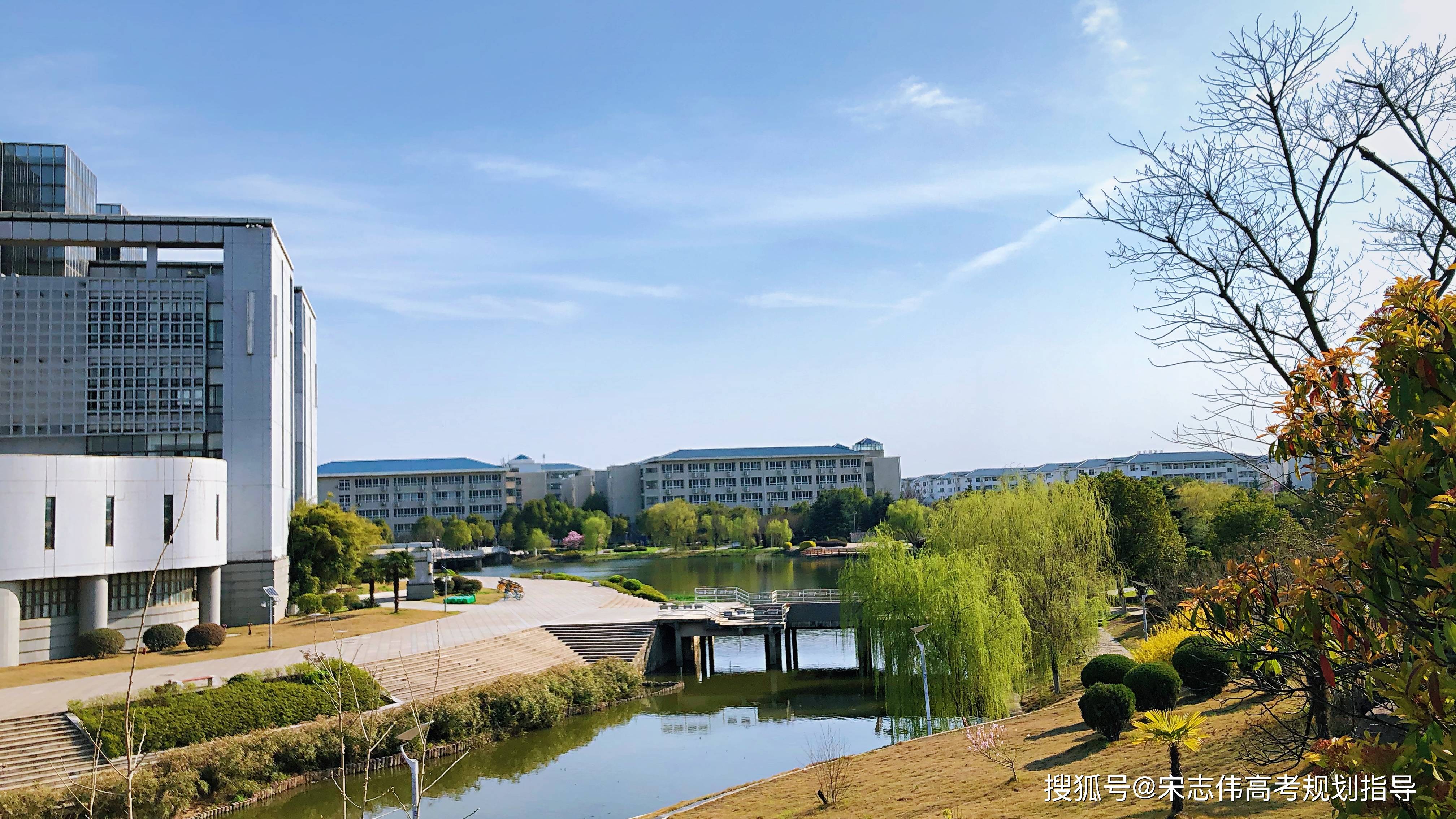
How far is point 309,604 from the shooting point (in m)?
32.3

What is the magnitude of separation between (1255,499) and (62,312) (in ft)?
133

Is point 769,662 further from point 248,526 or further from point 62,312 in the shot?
point 62,312

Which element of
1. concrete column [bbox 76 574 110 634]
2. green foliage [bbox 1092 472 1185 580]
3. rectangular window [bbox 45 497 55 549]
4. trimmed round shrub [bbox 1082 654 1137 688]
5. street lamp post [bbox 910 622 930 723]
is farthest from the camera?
green foliage [bbox 1092 472 1185 580]

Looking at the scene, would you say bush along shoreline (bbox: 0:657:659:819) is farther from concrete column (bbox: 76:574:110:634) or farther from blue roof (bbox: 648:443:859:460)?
blue roof (bbox: 648:443:859:460)

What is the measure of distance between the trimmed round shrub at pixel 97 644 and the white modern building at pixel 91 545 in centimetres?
61

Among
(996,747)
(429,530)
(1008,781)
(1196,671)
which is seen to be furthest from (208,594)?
(429,530)

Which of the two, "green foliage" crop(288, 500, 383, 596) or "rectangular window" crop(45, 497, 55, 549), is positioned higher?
"rectangular window" crop(45, 497, 55, 549)

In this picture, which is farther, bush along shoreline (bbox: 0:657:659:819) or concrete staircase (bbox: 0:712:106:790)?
concrete staircase (bbox: 0:712:106:790)

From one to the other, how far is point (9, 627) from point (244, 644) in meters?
5.35

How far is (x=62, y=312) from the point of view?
2927 centimetres

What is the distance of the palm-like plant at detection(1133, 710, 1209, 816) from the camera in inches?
339

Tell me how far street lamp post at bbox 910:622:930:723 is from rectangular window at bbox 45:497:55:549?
20.9 meters

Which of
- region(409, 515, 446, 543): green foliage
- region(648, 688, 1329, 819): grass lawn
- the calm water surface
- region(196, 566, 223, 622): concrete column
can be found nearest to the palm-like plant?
region(648, 688, 1329, 819): grass lawn

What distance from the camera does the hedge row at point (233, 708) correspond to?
1666cm
